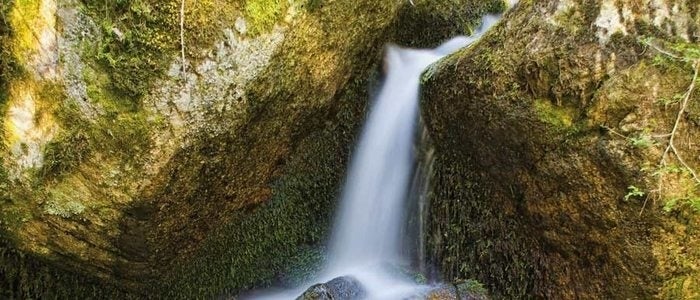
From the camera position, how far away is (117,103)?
2945 mm

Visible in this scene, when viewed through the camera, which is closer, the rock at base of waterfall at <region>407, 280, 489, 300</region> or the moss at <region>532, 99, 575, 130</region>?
the moss at <region>532, 99, 575, 130</region>

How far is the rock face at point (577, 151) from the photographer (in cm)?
294

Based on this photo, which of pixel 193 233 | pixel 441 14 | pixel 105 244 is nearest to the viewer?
pixel 105 244

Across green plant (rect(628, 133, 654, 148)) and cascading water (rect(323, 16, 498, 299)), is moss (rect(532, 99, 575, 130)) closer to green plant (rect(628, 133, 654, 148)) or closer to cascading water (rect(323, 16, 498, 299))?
green plant (rect(628, 133, 654, 148))

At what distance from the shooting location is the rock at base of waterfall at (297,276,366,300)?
3691mm

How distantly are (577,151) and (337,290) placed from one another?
194 centimetres

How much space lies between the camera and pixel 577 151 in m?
3.20

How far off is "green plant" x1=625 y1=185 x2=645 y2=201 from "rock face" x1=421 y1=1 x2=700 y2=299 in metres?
0.01

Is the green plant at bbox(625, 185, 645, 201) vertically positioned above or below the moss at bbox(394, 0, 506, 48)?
below

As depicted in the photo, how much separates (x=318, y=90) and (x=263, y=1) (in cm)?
91

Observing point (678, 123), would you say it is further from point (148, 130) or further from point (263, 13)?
point (148, 130)

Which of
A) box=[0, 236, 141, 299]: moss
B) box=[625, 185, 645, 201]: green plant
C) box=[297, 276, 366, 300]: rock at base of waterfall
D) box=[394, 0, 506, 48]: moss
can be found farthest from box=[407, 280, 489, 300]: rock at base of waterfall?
box=[394, 0, 506, 48]: moss

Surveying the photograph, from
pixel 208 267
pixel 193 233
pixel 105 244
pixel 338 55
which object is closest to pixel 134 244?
pixel 105 244

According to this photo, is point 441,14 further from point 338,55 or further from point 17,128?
point 17,128
